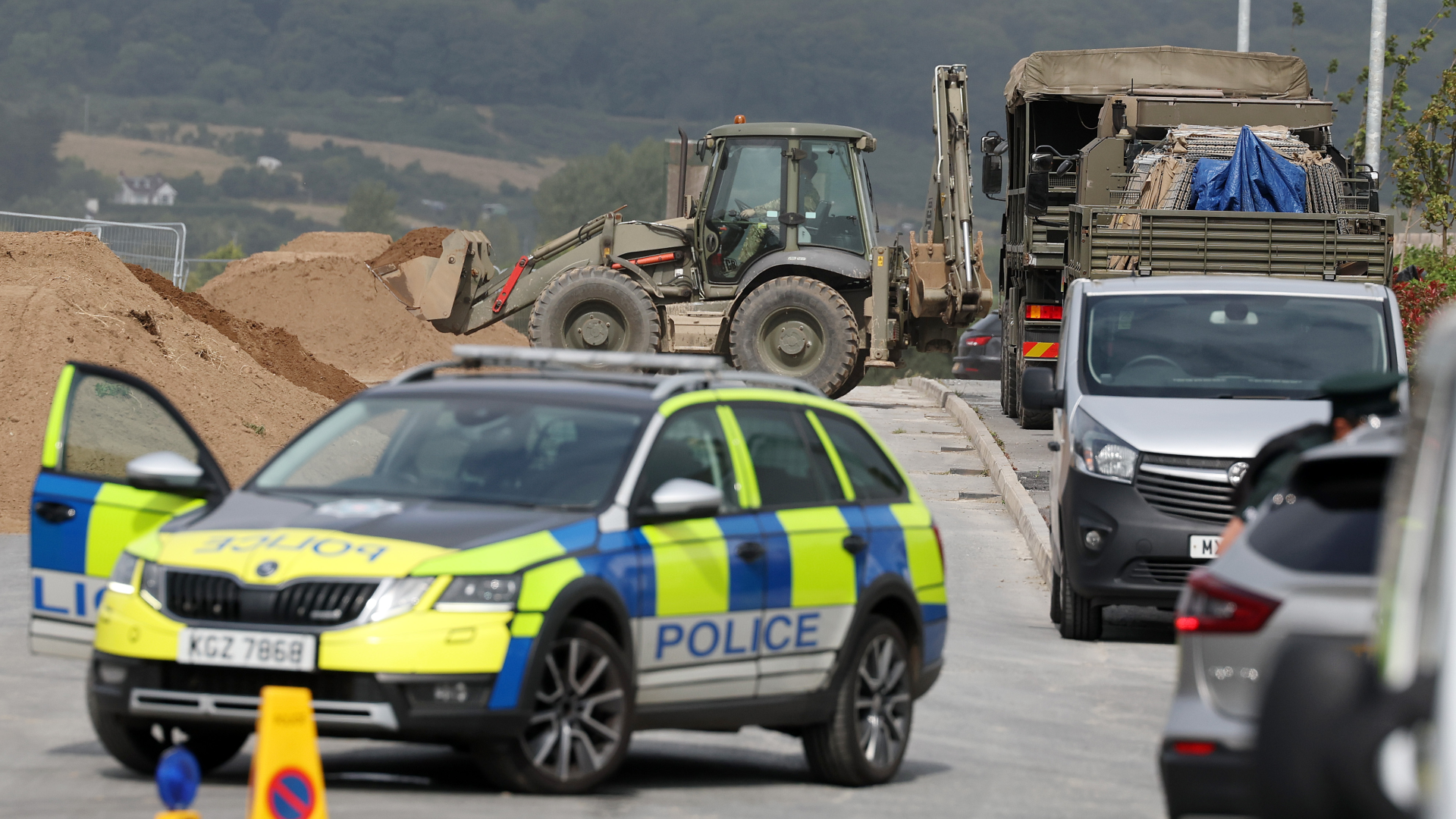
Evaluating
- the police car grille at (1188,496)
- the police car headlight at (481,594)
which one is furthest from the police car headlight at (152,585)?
the police car grille at (1188,496)

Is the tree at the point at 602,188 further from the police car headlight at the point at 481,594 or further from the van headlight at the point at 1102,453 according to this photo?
the police car headlight at the point at 481,594

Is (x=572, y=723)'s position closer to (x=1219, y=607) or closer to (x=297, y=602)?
(x=297, y=602)

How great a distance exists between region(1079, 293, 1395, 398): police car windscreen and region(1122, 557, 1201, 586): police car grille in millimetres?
1167

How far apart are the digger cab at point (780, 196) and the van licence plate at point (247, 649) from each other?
19.5m

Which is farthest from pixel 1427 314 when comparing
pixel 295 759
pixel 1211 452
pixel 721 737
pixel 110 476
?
pixel 295 759

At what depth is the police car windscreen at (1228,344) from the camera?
41.4 feet

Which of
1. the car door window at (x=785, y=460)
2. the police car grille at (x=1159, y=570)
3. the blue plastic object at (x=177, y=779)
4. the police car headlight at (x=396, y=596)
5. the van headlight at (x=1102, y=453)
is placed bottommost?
the police car grille at (x=1159, y=570)

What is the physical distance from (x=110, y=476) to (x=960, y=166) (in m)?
20.5

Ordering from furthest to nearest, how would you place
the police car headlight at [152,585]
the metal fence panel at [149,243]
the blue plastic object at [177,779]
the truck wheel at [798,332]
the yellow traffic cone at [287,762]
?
the metal fence panel at [149,243], the truck wheel at [798,332], the police car headlight at [152,585], the yellow traffic cone at [287,762], the blue plastic object at [177,779]

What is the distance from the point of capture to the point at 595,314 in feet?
84.6

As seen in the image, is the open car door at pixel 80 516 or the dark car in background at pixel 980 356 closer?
the open car door at pixel 80 516

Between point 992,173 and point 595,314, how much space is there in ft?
18.0

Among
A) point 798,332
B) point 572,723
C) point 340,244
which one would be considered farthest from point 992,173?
point 340,244

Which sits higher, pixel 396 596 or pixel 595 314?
pixel 396 596
